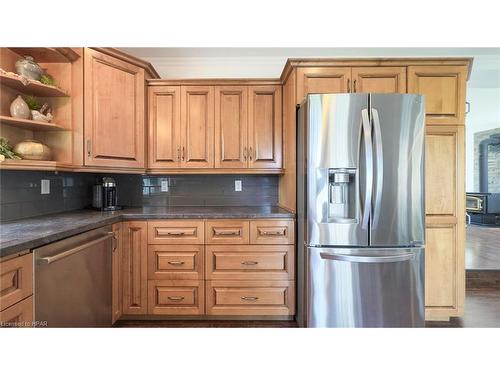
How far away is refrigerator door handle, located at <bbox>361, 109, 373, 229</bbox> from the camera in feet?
5.85

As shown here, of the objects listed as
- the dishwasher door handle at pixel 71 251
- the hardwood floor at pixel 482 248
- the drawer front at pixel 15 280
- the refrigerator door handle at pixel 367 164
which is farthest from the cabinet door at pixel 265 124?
the hardwood floor at pixel 482 248

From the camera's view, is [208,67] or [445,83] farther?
[208,67]

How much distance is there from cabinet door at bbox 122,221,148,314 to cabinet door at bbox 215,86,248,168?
95cm

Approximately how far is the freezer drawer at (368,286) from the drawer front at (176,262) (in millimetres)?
890

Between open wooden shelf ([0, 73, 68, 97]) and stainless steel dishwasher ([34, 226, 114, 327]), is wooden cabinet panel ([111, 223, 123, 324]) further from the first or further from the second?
open wooden shelf ([0, 73, 68, 97])

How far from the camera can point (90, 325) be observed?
1695mm

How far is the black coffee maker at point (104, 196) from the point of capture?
2422 millimetres

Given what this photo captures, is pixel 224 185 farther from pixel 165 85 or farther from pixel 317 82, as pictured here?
pixel 317 82

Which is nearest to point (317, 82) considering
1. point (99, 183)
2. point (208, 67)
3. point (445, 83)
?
point (445, 83)

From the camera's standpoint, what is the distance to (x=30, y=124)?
1.83 meters

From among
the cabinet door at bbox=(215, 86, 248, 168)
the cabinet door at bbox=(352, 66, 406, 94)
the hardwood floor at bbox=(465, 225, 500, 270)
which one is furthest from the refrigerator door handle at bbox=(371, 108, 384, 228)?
the hardwood floor at bbox=(465, 225, 500, 270)

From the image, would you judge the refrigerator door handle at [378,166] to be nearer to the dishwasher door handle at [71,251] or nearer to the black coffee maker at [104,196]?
the dishwasher door handle at [71,251]
